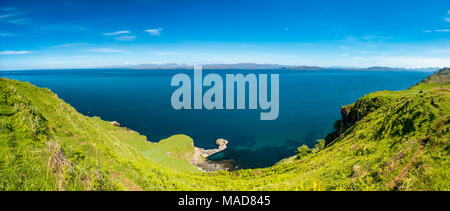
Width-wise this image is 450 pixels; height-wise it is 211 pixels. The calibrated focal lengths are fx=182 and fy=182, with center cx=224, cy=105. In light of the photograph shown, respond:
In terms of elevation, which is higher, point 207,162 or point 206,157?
point 206,157

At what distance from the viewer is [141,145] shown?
5772 cm

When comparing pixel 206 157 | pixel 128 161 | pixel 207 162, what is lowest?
pixel 207 162

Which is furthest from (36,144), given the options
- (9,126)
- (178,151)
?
(178,151)

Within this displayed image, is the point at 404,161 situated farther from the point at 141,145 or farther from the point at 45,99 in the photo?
the point at 141,145

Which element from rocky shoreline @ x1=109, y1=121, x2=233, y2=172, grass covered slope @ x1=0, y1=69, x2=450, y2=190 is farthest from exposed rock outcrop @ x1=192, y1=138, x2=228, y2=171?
grass covered slope @ x1=0, y1=69, x2=450, y2=190

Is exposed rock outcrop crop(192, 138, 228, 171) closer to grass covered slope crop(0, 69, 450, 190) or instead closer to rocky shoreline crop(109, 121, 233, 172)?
rocky shoreline crop(109, 121, 233, 172)

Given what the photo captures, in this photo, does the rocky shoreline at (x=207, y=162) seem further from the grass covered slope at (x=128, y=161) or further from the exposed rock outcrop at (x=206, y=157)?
the grass covered slope at (x=128, y=161)

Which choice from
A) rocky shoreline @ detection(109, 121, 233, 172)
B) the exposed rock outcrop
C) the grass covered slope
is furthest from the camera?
the exposed rock outcrop

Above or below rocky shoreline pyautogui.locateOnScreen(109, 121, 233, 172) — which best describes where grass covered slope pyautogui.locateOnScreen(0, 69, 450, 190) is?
above

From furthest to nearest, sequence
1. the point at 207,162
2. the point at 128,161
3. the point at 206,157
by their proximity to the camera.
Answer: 1. the point at 206,157
2. the point at 207,162
3. the point at 128,161

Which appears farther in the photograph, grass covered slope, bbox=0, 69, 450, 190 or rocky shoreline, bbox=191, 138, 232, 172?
rocky shoreline, bbox=191, 138, 232, 172

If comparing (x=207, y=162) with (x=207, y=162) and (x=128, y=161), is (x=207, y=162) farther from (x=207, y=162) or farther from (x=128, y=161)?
(x=128, y=161)

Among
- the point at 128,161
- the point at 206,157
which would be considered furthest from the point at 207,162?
the point at 128,161

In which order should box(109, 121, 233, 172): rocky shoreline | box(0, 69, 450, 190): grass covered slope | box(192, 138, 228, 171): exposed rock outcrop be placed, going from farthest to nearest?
box(192, 138, 228, 171): exposed rock outcrop → box(109, 121, 233, 172): rocky shoreline → box(0, 69, 450, 190): grass covered slope
